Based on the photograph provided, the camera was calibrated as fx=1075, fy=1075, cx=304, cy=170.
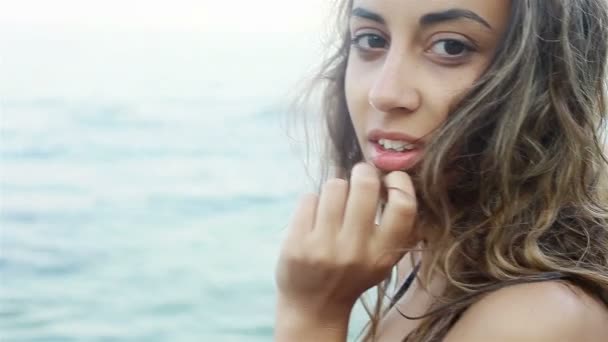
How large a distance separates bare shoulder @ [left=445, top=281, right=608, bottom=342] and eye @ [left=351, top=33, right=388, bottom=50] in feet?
1.09

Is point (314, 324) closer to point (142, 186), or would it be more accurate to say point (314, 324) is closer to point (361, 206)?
point (361, 206)

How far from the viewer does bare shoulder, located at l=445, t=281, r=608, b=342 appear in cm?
106

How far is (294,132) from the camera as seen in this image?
5.25 ft

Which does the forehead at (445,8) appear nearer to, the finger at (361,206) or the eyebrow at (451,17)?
the eyebrow at (451,17)

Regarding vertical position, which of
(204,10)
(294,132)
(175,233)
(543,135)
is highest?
(204,10)

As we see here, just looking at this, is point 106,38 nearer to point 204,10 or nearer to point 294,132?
point 204,10

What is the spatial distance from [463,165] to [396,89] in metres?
0.12

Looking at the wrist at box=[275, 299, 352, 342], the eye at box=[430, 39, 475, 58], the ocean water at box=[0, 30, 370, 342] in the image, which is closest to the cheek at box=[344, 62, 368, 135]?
the eye at box=[430, 39, 475, 58]

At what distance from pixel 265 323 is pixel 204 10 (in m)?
3.69

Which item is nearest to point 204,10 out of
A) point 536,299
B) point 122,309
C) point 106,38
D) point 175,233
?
point 106,38

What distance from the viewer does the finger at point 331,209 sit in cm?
122

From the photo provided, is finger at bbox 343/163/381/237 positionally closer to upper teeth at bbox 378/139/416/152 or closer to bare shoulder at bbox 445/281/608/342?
upper teeth at bbox 378/139/416/152

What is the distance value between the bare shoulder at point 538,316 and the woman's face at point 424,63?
0.21 meters

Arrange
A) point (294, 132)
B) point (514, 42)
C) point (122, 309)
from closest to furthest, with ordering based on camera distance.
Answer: point (514, 42), point (294, 132), point (122, 309)
